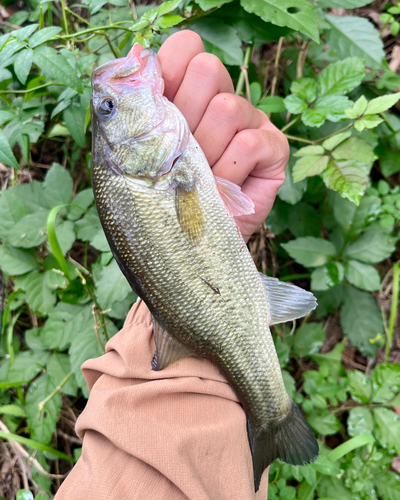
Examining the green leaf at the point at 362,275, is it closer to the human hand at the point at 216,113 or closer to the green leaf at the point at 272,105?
the human hand at the point at 216,113

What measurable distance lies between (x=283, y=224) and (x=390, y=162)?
2.72 feet

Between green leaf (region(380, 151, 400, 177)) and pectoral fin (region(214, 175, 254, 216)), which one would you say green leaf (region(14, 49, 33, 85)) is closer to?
pectoral fin (region(214, 175, 254, 216))

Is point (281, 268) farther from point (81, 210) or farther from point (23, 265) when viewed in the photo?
point (23, 265)

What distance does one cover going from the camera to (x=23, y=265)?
239 cm

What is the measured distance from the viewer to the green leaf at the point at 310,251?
2119 mm

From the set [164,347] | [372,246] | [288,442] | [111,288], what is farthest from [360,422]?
[111,288]

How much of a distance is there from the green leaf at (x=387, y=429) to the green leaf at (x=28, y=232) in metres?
2.32

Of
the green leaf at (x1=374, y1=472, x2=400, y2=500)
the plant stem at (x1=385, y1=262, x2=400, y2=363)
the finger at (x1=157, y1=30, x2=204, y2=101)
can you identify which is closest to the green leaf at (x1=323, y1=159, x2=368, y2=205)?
the finger at (x1=157, y1=30, x2=204, y2=101)

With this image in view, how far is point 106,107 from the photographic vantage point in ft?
4.81

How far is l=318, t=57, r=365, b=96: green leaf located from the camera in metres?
1.77

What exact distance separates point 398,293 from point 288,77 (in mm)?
1785

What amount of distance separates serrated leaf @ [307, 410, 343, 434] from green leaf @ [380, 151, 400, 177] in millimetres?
1598

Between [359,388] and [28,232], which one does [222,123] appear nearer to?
[28,232]

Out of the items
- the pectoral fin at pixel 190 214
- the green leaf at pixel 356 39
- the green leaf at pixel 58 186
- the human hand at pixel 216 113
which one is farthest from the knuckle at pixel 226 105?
the green leaf at pixel 58 186
